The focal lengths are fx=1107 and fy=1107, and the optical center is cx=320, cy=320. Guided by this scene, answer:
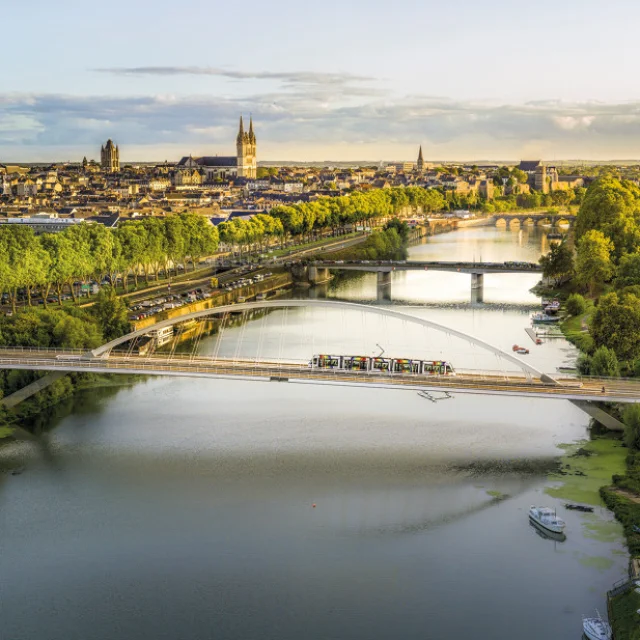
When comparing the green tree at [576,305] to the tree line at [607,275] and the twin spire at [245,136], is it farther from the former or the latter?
the twin spire at [245,136]

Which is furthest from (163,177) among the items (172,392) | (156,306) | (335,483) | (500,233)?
(335,483)

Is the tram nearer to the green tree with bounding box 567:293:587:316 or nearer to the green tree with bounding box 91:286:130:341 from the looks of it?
the green tree with bounding box 91:286:130:341

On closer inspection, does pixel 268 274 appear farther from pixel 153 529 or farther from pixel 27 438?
pixel 153 529

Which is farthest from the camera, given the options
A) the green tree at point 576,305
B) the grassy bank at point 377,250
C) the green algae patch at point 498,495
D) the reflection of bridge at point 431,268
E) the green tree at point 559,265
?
the grassy bank at point 377,250

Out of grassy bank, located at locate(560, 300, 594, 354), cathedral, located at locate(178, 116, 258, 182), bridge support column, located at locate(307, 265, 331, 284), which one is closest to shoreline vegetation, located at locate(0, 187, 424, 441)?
bridge support column, located at locate(307, 265, 331, 284)

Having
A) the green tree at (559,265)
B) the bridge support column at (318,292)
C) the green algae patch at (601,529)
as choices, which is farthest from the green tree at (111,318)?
the green tree at (559,265)

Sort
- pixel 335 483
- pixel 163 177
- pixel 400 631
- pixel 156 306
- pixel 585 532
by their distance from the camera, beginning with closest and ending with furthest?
pixel 400 631 < pixel 585 532 < pixel 335 483 < pixel 156 306 < pixel 163 177
